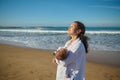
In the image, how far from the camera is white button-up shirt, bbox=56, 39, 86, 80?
80.0 inches

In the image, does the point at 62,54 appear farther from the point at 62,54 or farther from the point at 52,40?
the point at 52,40

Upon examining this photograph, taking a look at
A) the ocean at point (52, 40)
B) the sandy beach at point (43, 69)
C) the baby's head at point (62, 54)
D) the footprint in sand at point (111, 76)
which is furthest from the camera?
the ocean at point (52, 40)

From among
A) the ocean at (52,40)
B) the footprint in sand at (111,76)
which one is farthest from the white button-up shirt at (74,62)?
the footprint in sand at (111,76)

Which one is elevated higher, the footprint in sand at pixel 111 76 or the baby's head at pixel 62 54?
the baby's head at pixel 62 54

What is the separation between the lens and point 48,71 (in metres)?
5.56

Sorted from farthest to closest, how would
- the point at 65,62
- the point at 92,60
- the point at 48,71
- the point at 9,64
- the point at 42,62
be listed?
1. the point at 92,60
2. the point at 42,62
3. the point at 9,64
4. the point at 48,71
5. the point at 65,62

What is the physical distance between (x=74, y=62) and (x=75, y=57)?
6 centimetres

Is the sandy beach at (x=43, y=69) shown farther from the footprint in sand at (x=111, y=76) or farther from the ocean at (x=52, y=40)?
the ocean at (x=52, y=40)

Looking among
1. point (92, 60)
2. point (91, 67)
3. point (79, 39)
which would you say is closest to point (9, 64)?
point (91, 67)

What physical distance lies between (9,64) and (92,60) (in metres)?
2.73

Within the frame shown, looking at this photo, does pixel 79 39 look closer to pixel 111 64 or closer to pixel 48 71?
pixel 48 71

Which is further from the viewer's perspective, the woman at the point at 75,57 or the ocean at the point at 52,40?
the ocean at the point at 52,40

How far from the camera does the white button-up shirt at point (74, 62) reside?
2033 millimetres

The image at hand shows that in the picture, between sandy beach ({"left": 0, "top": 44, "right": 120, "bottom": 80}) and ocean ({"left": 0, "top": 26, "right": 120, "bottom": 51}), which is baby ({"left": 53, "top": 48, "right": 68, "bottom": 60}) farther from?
sandy beach ({"left": 0, "top": 44, "right": 120, "bottom": 80})
